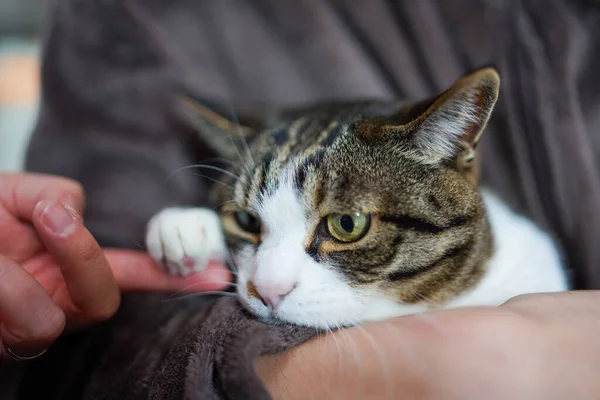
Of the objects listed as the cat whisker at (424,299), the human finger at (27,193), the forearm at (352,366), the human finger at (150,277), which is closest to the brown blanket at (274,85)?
the human finger at (150,277)

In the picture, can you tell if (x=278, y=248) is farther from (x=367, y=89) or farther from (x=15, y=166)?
(x=15, y=166)

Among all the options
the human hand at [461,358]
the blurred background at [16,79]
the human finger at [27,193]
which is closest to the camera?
the human hand at [461,358]

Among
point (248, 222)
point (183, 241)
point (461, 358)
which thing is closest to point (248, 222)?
point (248, 222)

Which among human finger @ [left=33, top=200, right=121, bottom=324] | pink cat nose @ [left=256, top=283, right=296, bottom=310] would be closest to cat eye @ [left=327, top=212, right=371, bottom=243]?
pink cat nose @ [left=256, top=283, right=296, bottom=310]

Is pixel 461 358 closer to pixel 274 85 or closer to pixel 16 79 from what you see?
pixel 274 85

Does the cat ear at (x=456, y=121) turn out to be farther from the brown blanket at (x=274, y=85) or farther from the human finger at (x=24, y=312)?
the human finger at (x=24, y=312)

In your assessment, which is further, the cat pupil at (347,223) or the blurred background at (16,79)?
the blurred background at (16,79)
